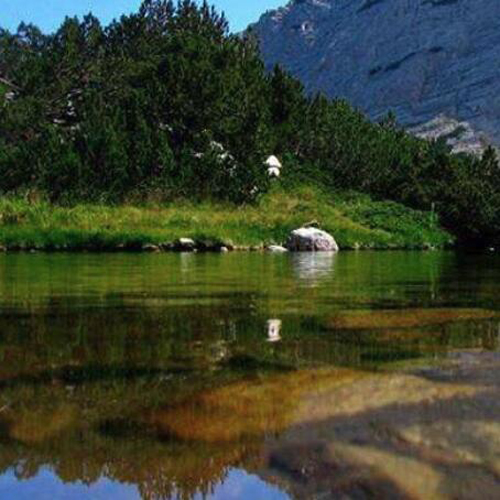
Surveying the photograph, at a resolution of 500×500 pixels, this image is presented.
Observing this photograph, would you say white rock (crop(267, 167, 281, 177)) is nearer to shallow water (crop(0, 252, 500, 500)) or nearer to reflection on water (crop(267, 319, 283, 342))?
shallow water (crop(0, 252, 500, 500))

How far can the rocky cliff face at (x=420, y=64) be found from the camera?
140 metres

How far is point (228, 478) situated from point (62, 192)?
122ft

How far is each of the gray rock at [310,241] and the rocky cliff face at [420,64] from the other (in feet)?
305

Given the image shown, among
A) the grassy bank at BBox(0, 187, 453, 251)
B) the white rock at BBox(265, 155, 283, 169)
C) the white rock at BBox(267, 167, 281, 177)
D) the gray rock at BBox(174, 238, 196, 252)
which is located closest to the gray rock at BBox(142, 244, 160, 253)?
the grassy bank at BBox(0, 187, 453, 251)

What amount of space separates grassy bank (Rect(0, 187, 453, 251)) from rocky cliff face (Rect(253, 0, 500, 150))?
8186cm

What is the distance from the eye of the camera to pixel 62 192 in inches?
1547

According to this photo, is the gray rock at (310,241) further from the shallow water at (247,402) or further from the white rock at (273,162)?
the shallow water at (247,402)

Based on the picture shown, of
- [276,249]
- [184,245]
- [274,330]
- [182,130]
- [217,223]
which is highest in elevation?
[182,130]

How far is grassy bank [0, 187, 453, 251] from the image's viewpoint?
32781 mm

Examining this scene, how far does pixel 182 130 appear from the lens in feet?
153

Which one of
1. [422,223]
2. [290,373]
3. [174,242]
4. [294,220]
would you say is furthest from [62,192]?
[290,373]

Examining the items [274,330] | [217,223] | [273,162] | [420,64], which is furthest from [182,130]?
[420,64]

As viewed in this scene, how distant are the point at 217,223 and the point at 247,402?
3378cm

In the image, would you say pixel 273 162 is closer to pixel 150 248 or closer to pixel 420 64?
pixel 150 248
